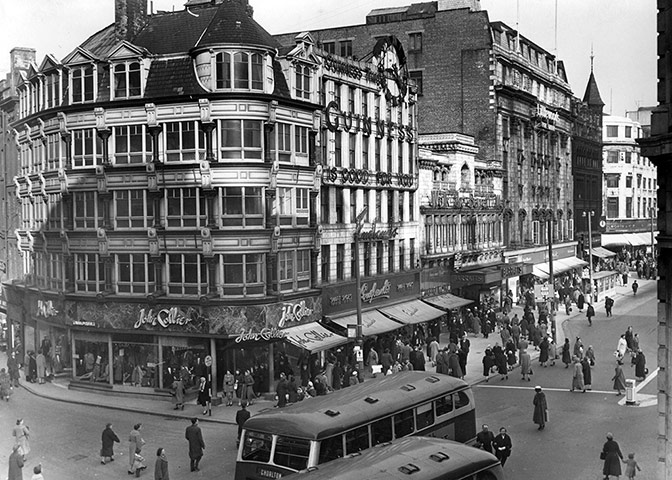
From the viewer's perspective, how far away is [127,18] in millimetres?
41875

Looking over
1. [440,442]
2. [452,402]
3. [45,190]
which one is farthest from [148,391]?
[440,442]

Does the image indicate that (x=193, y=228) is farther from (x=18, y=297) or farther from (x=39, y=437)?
(x=18, y=297)

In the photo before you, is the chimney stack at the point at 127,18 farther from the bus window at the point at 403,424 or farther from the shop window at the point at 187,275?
the bus window at the point at 403,424

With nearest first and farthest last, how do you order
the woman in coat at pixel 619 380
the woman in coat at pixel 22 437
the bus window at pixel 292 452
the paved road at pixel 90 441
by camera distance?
the bus window at pixel 292 452
the paved road at pixel 90 441
the woman in coat at pixel 22 437
the woman in coat at pixel 619 380

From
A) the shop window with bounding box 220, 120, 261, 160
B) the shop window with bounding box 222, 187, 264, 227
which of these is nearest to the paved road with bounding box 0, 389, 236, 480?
the shop window with bounding box 222, 187, 264, 227

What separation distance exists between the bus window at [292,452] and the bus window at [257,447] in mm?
246

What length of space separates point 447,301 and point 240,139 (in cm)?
2316

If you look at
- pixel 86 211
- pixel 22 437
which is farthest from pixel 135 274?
pixel 22 437

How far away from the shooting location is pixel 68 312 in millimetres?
38969

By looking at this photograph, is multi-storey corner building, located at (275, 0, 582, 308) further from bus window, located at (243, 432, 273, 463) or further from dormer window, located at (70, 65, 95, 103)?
bus window, located at (243, 432, 273, 463)

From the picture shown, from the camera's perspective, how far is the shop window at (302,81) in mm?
39156

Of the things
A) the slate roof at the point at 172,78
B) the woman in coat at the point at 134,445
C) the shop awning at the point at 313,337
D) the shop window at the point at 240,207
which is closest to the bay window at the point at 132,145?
the slate roof at the point at 172,78

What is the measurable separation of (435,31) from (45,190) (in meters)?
40.5

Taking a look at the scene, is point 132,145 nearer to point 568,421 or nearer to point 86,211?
point 86,211
